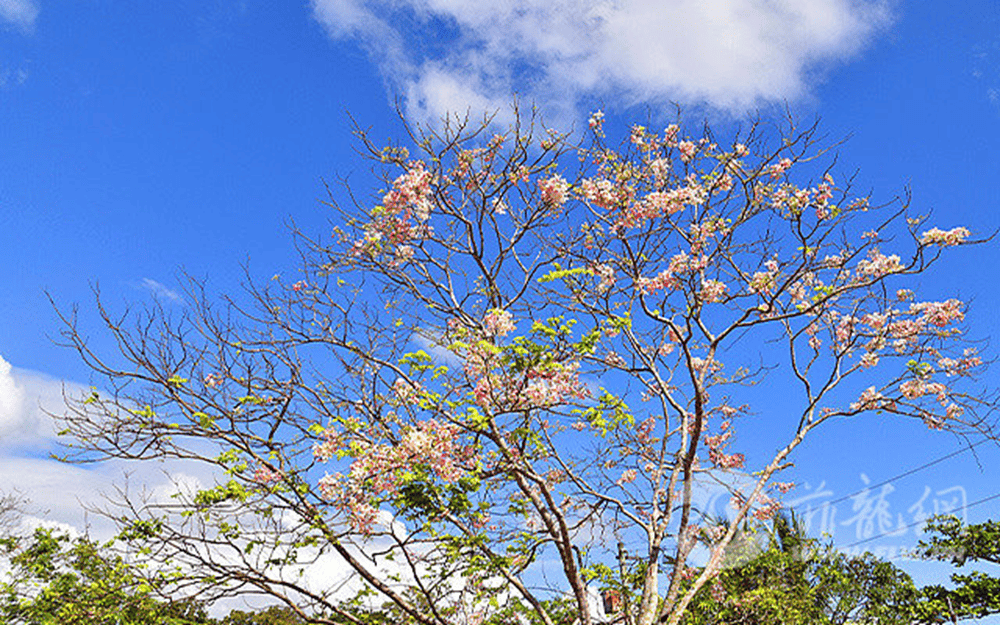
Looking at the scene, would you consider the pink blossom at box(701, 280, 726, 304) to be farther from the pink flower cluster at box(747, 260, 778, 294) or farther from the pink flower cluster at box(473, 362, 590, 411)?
the pink flower cluster at box(473, 362, 590, 411)

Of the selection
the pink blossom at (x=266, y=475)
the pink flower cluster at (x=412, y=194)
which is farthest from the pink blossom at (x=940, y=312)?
the pink blossom at (x=266, y=475)

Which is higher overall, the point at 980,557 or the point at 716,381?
the point at 716,381

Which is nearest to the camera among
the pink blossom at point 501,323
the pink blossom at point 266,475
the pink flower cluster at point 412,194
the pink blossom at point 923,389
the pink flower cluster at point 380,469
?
the pink flower cluster at point 380,469

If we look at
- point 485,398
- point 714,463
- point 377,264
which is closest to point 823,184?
point 714,463

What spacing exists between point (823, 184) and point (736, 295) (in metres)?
1.66

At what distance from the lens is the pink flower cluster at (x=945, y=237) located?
7992 millimetres

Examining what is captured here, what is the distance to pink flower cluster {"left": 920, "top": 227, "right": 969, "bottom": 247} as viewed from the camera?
7992 mm

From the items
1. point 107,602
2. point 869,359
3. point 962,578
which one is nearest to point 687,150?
point 869,359

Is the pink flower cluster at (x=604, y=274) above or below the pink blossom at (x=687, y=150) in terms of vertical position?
below

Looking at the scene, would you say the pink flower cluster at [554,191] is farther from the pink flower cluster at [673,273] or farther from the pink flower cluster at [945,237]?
the pink flower cluster at [945,237]

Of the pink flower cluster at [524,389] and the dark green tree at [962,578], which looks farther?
the dark green tree at [962,578]

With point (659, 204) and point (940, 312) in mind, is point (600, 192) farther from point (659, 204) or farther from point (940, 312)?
point (940, 312)

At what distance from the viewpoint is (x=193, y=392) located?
6.94m

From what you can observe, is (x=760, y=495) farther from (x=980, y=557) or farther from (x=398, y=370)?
(x=980, y=557)
